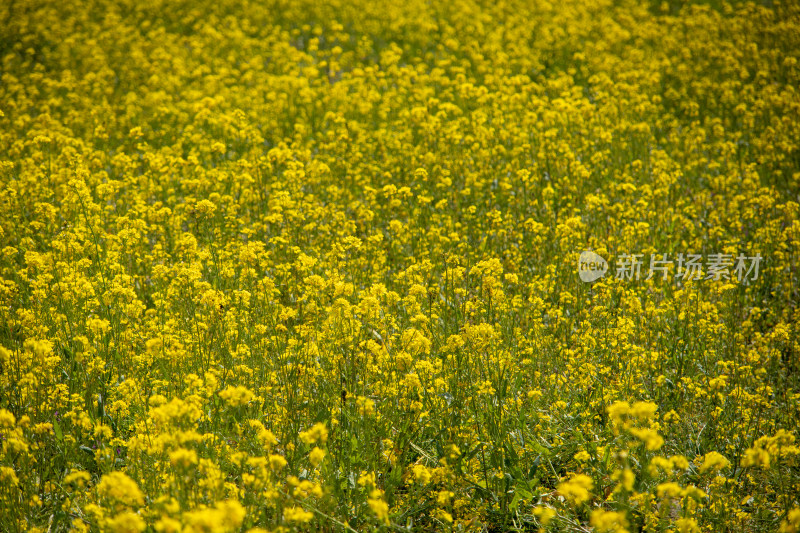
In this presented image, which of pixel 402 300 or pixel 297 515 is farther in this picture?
pixel 402 300

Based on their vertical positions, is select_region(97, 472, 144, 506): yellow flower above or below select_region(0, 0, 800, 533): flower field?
above

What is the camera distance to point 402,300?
5.23 meters

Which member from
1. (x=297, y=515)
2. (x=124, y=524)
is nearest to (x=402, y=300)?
(x=297, y=515)

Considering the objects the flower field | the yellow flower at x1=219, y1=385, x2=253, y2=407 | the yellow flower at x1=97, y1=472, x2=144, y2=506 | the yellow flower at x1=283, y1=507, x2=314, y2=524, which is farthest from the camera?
the flower field

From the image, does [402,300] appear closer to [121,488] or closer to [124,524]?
[121,488]

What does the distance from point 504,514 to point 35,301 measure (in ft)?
12.5

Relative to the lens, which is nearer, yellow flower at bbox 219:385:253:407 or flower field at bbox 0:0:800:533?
yellow flower at bbox 219:385:253:407

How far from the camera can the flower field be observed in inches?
148

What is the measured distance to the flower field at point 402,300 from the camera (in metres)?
3.77

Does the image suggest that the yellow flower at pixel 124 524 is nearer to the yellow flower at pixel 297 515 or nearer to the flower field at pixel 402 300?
the flower field at pixel 402 300

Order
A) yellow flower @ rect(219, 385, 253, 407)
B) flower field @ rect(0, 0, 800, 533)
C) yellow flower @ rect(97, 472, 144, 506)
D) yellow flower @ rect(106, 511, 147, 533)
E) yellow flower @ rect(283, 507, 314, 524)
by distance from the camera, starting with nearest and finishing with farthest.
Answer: yellow flower @ rect(106, 511, 147, 533)
yellow flower @ rect(97, 472, 144, 506)
yellow flower @ rect(283, 507, 314, 524)
yellow flower @ rect(219, 385, 253, 407)
flower field @ rect(0, 0, 800, 533)

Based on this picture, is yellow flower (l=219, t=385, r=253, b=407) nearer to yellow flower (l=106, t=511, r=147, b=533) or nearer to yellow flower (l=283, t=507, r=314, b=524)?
yellow flower (l=283, t=507, r=314, b=524)

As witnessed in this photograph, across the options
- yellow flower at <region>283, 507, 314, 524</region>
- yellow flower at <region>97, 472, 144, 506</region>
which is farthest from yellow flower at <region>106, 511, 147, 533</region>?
yellow flower at <region>283, 507, 314, 524</region>

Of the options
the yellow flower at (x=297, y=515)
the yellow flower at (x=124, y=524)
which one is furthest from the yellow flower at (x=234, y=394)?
the yellow flower at (x=124, y=524)
